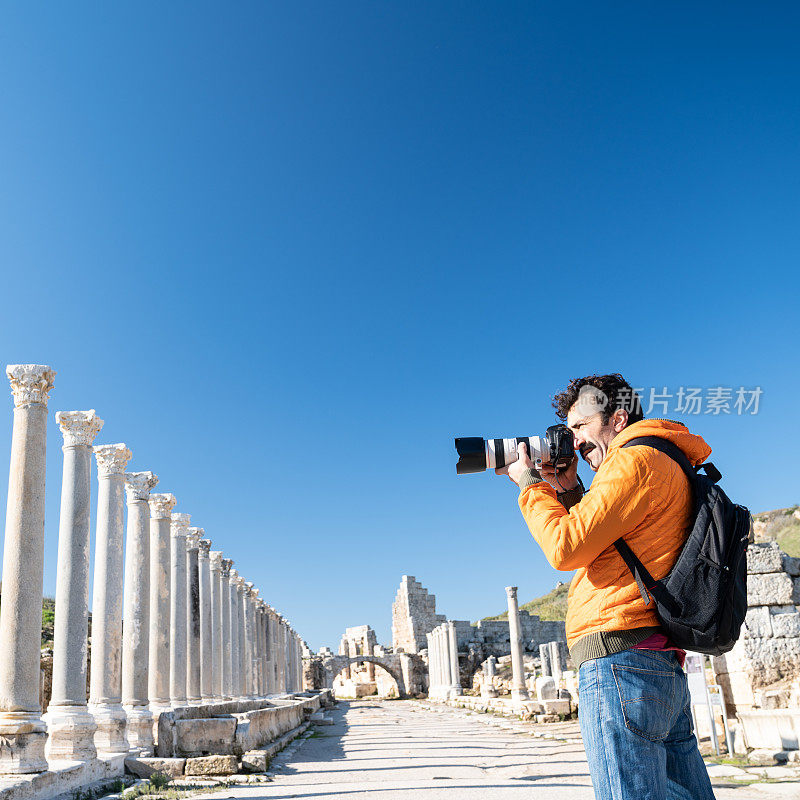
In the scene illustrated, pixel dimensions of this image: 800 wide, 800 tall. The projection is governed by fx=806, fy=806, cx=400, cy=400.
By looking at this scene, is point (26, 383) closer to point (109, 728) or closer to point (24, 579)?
point (24, 579)

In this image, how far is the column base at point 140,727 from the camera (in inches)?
518

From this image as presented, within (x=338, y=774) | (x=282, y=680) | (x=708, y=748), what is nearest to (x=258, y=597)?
(x=282, y=680)

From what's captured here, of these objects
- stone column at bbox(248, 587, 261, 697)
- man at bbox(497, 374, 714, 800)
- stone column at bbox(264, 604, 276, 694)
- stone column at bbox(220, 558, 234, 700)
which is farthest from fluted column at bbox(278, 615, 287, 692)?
man at bbox(497, 374, 714, 800)

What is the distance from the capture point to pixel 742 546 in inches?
97.3

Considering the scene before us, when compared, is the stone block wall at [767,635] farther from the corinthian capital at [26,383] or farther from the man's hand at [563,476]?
the corinthian capital at [26,383]

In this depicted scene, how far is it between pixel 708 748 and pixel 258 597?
30161 millimetres

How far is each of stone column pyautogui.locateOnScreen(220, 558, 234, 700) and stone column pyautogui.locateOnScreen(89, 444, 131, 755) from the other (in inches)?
485

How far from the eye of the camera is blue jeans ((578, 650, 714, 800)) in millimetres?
2357

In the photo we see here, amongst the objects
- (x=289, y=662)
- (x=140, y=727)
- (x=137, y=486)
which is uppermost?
(x=137, y=486)

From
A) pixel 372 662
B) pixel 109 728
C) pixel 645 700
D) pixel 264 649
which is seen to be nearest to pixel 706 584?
pixel 645 700

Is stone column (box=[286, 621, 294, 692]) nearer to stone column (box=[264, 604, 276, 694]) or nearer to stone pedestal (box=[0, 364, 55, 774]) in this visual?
stone column (box=[264, 604, 276, 694])

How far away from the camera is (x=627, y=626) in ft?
8.05

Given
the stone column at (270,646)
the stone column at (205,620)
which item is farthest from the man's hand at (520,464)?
the stone column at (270,646)

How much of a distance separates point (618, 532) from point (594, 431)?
60 cm
